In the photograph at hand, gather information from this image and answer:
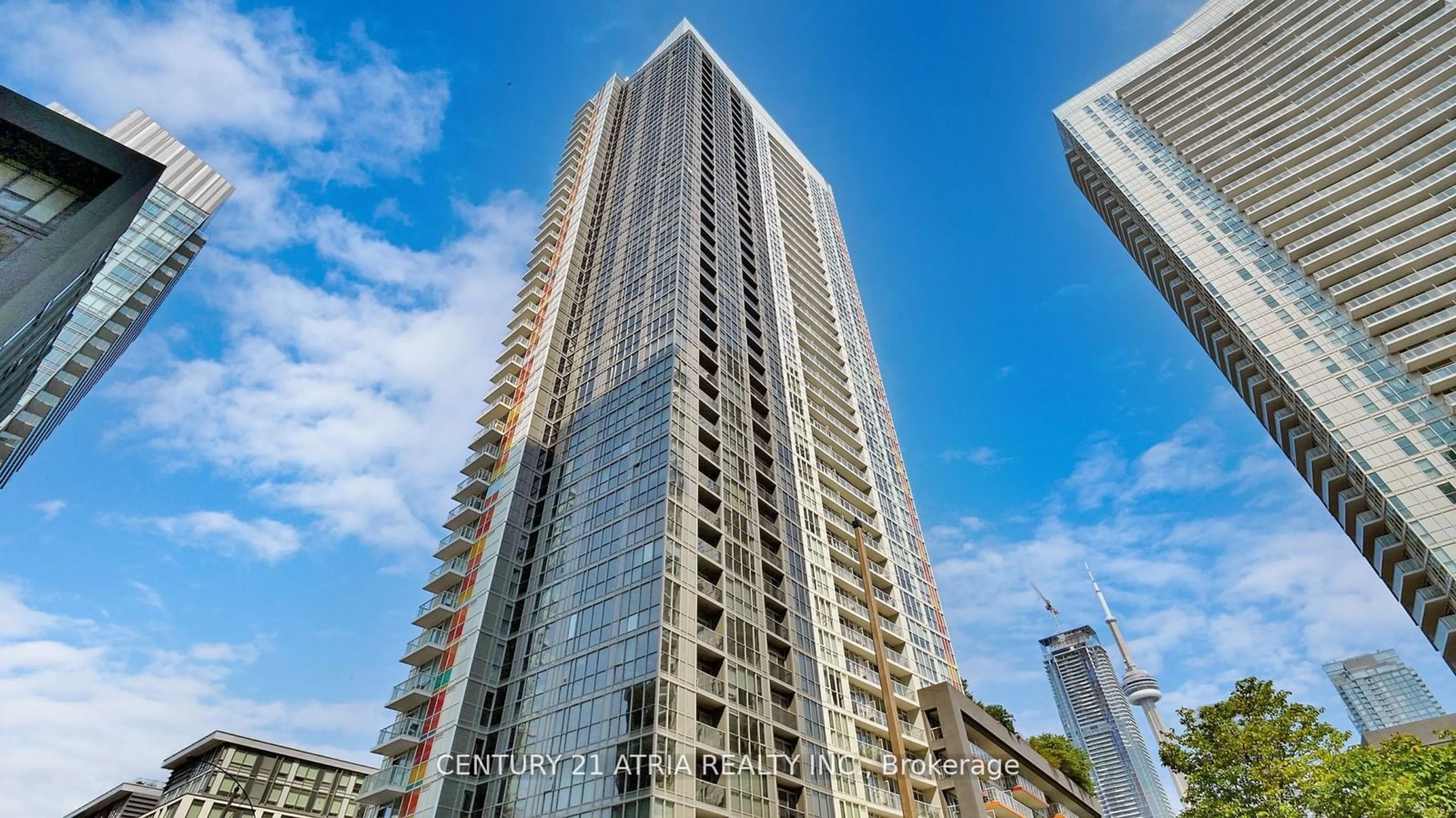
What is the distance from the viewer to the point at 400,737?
4462 cm

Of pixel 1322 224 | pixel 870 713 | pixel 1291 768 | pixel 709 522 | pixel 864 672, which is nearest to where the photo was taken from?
pixel 1291 768

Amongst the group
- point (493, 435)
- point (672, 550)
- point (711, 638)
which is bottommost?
point (711, 638)

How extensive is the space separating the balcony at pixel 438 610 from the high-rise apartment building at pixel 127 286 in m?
28.6

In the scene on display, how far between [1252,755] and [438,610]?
166 feet

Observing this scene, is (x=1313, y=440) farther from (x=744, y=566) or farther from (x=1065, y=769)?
(x=744, y=566)

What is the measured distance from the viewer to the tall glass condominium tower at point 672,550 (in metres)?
40.2

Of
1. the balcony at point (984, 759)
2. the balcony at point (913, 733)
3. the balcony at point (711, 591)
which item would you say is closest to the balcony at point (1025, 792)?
the balcony at point (984, 759)

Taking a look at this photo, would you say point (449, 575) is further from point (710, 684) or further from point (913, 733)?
point (913, 733)

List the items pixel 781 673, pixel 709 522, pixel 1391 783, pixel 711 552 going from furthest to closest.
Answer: pixel 709 522 < pixel 711 552 < pixel 781 673 < pixel 1391 783

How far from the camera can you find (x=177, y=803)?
195 ft

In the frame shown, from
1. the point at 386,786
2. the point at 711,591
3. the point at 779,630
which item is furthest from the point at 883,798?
the point at 386,786

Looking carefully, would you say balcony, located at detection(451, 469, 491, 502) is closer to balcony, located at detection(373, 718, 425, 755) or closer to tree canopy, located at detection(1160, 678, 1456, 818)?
balcony, located at detection(373, 718, 425, 755)

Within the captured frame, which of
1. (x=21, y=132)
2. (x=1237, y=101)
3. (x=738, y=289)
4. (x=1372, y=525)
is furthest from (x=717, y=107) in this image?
(x=21, y=132)

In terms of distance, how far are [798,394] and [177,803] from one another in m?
64.6
